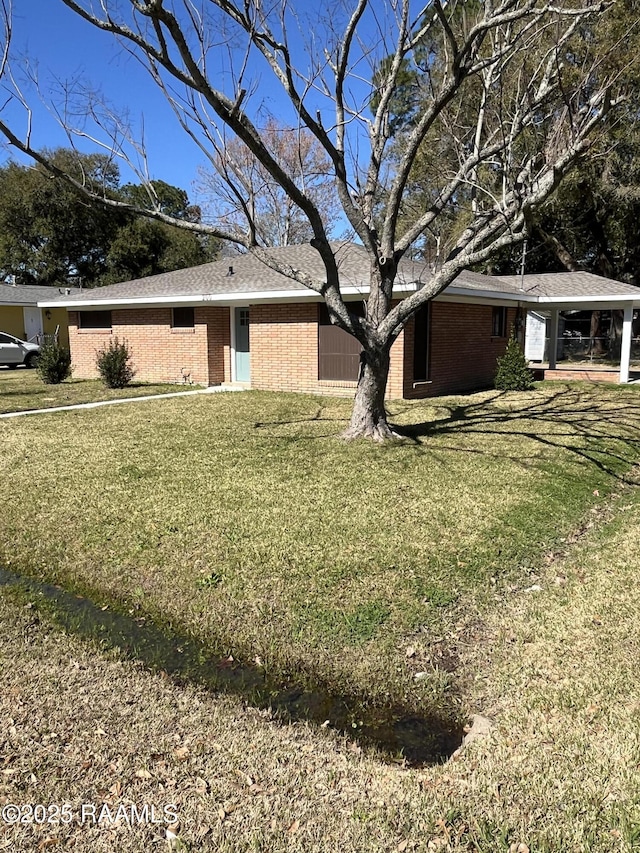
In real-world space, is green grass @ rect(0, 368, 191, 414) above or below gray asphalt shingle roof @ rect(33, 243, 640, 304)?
below

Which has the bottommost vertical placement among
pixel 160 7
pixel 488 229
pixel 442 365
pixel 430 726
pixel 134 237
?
pixel 430 726

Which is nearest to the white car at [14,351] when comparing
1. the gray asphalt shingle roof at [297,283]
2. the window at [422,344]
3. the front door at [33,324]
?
the front door at [33,324]

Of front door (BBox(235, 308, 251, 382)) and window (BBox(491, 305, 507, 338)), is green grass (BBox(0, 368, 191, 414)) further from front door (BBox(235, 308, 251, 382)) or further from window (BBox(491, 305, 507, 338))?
window (BBox(491, 305, 507, 338))

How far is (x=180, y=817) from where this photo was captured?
2.33 metres

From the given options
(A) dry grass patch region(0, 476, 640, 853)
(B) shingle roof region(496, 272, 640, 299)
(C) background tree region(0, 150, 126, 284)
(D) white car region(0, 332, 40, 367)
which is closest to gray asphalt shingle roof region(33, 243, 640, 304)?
(B) shingle roof region(496, 272, 640, 299)

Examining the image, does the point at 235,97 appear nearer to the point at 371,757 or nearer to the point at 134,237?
the point at 371,757

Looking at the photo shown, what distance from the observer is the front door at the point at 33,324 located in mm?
28203

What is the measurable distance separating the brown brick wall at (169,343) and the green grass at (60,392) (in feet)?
1.96

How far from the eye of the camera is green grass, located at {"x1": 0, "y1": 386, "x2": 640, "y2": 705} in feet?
13.0

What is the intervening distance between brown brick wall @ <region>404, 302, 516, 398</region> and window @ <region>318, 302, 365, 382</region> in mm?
1340

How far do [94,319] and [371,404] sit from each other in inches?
521

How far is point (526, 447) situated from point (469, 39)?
211 inches

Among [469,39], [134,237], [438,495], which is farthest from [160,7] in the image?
[134,237]

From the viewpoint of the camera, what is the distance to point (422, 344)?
48.0 feet
